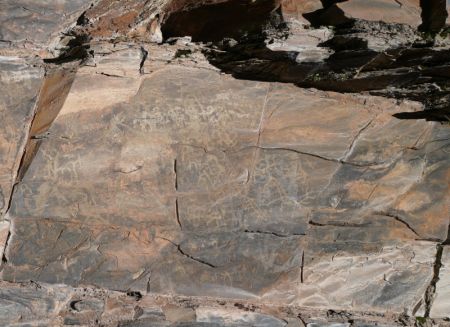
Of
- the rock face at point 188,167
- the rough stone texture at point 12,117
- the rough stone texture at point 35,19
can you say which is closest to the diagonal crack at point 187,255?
the rock face at point 188,167

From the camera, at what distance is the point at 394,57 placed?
2.62 m

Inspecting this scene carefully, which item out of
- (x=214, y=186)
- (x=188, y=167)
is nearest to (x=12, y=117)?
(x=188, y=167)

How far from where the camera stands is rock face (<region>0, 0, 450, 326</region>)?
2.96 meters

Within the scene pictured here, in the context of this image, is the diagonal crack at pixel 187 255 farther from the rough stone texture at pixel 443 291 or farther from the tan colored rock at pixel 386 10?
the tan colored rock at pixel 386 10

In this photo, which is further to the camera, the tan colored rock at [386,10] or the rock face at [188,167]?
the rock face at [188,167]

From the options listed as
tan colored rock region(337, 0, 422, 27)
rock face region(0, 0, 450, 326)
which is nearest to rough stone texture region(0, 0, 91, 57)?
rock face region(0, 0, 450, 326)

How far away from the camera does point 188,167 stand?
120 inches

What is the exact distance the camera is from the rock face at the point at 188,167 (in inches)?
116

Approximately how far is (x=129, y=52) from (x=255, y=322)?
1868 millimetres

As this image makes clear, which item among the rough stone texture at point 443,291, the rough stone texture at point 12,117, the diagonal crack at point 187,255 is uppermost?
the rough stone texture at point 12,117

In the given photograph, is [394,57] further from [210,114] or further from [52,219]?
[52,219]

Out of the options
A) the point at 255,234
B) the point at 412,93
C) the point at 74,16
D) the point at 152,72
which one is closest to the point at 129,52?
the point at 152,72

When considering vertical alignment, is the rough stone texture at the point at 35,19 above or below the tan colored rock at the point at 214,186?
above

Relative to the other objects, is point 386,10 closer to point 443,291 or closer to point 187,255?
point 187,255
